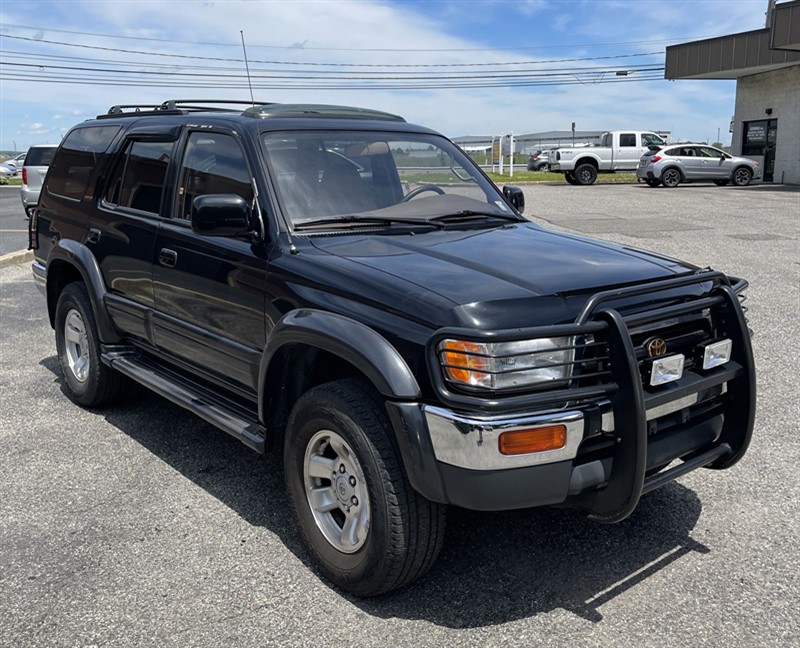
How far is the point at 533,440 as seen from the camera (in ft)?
9.29

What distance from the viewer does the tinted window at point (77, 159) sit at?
5633 mm

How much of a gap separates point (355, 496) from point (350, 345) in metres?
0.65

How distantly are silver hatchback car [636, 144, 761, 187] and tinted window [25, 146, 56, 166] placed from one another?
67.1 feet

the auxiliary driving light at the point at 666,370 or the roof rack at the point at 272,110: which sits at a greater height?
the roof rack at the point at 272,110

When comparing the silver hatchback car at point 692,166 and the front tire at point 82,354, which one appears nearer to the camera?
the front tire at point 82,354

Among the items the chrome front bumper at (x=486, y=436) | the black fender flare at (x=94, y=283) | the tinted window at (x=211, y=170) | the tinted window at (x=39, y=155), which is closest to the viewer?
the chrome front bumper at (x=486, y=436)

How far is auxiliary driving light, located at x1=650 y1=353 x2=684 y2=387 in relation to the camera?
3.10 m

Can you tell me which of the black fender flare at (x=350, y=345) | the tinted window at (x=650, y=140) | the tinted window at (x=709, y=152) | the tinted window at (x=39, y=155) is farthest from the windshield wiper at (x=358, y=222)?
the tinted window at (x=650, y=140)

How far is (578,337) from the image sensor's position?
300 centimetres

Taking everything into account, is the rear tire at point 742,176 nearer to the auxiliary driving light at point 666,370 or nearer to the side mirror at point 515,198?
the side mirror at point 515,198

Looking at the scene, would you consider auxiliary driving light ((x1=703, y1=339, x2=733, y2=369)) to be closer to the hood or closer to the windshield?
the hood

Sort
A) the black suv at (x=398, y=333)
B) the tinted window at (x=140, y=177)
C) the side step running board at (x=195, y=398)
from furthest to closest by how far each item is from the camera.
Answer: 1. the tinted window at (x=140, y=177)
2. the side step running board at (x=195, y=398)
3. the black suv at (x=398, y=333)

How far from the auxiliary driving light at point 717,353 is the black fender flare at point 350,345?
1.25 m

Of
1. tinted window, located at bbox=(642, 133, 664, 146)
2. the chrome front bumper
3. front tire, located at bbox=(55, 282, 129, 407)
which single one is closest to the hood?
the chrome front bumper
